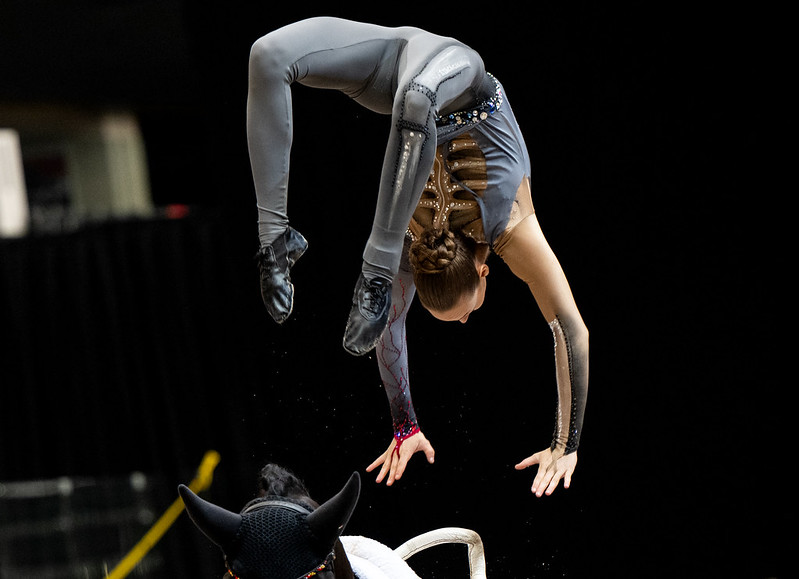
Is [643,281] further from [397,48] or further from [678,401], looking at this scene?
[397,48]

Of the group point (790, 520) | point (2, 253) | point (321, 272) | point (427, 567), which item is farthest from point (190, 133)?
point (790, 520)

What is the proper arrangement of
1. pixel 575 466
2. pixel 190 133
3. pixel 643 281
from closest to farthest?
pixel 575 466 → pixel 643 281 → pixel 190 133

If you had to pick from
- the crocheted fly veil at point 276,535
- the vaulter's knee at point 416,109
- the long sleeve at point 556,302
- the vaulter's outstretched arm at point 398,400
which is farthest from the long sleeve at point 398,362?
the crocheted fly veil at point 276,535

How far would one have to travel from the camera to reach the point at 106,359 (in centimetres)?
481

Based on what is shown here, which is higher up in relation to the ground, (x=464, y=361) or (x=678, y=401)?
(x=464, y=361)

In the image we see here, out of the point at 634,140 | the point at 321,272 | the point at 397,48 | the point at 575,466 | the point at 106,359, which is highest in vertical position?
the point at 397,48

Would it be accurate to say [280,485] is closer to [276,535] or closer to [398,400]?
[276,535]

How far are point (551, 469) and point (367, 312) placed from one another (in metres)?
0.79

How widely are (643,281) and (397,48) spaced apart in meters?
1.05

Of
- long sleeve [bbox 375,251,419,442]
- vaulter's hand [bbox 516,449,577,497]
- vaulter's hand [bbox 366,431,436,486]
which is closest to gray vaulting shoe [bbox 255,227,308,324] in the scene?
long sleeve [bbox 375,251,419,442]

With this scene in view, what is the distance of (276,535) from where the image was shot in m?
1.85

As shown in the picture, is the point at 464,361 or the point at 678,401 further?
the point at 678,401

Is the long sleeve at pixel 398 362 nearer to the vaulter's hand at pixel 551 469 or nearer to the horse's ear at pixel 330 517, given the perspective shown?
the vaulter's hand at pixel 551 469

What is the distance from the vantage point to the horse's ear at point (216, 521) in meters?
1.86
